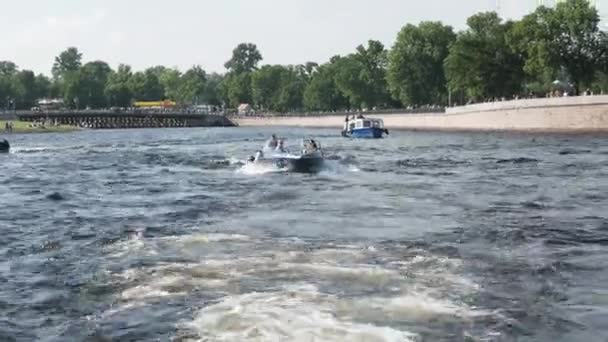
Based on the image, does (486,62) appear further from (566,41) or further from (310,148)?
(310,148)

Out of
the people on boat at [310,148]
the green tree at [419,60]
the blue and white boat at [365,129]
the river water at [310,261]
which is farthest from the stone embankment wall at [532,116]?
the river water at [310,261]

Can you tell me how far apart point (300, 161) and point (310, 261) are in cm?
2961

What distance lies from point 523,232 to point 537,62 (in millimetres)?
110029

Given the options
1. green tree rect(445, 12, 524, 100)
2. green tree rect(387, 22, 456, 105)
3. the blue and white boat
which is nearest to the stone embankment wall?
green tree rect(445, 12, 524, 100)

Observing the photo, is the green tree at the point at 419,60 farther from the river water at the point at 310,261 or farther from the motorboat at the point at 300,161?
the river water at the point at 310,261

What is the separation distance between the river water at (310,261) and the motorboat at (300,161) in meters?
4.46

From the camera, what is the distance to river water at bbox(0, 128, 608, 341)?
1656 cm

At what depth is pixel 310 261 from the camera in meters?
22.6

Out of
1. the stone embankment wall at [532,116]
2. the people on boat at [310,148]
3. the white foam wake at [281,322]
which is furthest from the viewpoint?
the stone embankment wall at [532,116]

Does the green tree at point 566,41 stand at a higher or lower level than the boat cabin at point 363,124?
higher

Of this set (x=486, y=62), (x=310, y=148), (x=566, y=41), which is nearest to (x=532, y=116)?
(x=566, y=41)

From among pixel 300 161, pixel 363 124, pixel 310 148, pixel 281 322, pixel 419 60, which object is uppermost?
pixel 419 60

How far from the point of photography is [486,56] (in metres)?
153

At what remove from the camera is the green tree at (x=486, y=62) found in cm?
15288
